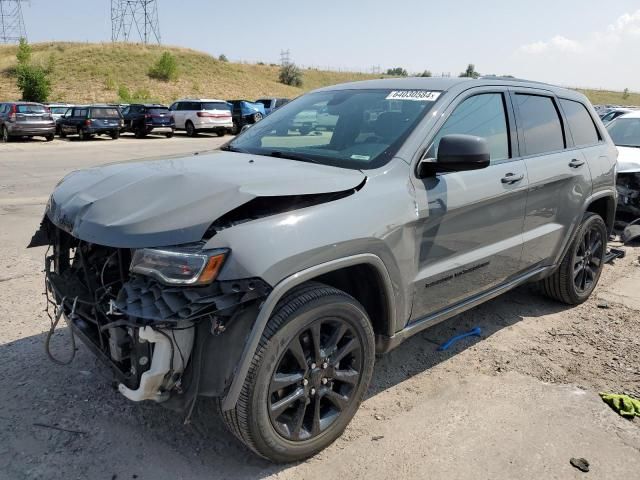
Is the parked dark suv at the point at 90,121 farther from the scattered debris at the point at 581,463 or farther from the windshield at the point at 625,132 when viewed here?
the scattered debris at the point at 581,463

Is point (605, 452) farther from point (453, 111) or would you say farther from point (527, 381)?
point (453, 111)

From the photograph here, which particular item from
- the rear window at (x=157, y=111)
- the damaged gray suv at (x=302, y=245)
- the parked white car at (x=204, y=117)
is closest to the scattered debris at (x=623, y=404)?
the damaged gray suv at (x=302, y=245)

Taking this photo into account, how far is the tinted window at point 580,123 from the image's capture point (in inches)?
181

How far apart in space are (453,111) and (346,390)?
5.80ft

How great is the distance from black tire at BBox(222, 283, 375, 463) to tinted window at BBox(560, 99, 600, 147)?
293 cm

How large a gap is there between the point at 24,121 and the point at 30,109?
0.77 metres

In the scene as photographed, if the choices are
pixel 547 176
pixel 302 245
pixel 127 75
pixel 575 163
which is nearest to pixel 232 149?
pixel 302 245

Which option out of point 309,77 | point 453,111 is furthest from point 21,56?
point 453,111

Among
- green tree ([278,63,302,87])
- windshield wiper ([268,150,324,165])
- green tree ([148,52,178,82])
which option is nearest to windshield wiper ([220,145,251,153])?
windshield wiper ([268,150,324,165])

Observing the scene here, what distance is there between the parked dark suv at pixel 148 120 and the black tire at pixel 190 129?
0.86 meters

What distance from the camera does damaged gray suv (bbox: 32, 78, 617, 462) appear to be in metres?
2.29

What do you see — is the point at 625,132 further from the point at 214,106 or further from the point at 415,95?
the point at 214,106

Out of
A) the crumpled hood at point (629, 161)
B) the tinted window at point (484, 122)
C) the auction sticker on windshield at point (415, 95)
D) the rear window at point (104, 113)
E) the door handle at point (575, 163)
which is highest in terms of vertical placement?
the auction sticker on windshield at point (415, 95)

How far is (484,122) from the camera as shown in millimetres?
3623
